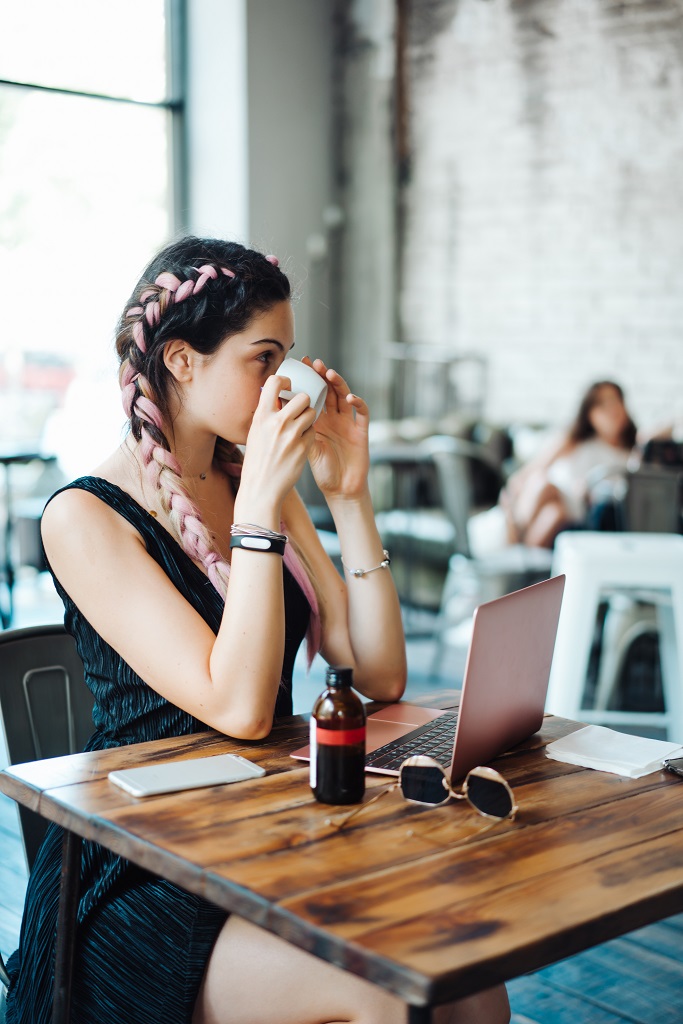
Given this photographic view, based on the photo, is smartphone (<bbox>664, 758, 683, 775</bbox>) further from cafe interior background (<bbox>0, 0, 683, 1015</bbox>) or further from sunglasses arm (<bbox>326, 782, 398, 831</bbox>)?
cafe interior background (<bbox>0, 0, 683, 1015</bbox>)

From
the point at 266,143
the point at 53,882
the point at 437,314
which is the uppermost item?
the point at 266,143

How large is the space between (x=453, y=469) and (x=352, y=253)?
302 centimetres

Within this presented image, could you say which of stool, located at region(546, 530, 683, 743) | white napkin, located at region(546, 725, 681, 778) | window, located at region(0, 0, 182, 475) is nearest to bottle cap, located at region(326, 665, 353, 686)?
white napkin, located at region(546, 725, 681, 778)

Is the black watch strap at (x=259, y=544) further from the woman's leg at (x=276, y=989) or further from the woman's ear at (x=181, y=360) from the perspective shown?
the woman's leg at (x=276, y=989)

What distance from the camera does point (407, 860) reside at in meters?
1.04

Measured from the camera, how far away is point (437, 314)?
6844 millimetres

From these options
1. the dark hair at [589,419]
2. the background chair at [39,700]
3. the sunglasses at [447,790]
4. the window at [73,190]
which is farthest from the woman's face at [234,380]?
the window at [73,190]

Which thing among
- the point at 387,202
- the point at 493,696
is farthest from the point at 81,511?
the point at 387,202

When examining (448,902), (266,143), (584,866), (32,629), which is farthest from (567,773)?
(266,143)

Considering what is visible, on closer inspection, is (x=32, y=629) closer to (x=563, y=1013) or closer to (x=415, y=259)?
(x=563, y=1013)

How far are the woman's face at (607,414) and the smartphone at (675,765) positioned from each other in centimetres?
400

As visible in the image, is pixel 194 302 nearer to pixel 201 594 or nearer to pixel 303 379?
pixel 303 379

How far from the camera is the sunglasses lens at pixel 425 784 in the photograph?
118cm

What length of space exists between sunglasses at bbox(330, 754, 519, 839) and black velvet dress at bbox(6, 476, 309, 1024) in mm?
248
